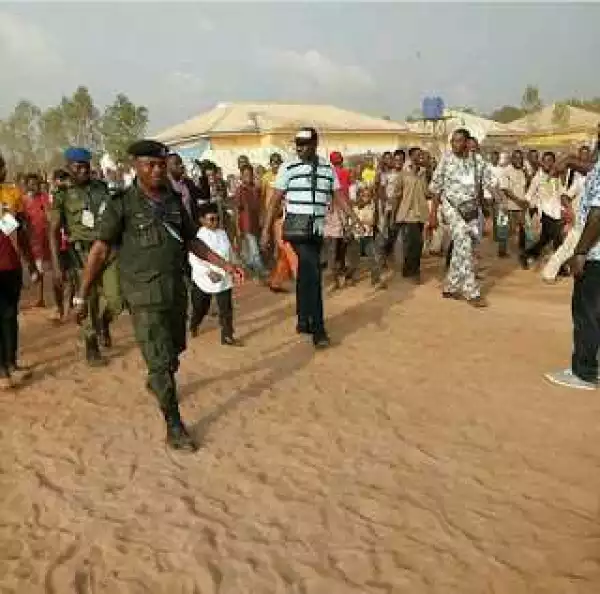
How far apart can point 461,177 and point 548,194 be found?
2.74 m

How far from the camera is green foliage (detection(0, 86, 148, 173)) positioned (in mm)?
33719

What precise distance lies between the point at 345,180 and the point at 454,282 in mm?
2694

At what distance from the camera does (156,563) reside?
10.1 ft

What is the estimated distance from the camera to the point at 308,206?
6199 millimetres

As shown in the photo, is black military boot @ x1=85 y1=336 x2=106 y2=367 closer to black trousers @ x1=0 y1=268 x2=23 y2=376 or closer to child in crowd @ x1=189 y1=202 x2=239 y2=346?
black trousers @ x1=0 y1=268 x2=23 y2=376

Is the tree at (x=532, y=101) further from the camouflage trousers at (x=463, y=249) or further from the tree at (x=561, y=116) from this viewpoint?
the camouflage trousers at (x=463, y=249)

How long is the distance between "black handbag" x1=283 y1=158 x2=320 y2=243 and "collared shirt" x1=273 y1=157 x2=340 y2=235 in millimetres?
18

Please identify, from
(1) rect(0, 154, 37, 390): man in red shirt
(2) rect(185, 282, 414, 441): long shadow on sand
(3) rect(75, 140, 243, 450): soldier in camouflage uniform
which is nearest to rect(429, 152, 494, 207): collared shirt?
(2) rect(185, 282, 414, 441): long shadow on sand

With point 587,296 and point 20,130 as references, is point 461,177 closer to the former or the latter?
point 587,296

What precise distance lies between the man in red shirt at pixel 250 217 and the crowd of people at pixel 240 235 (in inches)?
0.9

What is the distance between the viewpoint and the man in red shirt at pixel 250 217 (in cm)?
1039

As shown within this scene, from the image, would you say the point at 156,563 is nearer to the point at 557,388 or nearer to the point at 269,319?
the point at 557,388

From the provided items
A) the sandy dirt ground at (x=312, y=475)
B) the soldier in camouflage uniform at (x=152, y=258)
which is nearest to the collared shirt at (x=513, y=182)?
the sandy dirt ground at (x=312, y=475)

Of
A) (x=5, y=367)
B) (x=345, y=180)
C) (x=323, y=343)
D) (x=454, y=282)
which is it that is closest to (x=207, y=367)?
(x=323, y=343)
